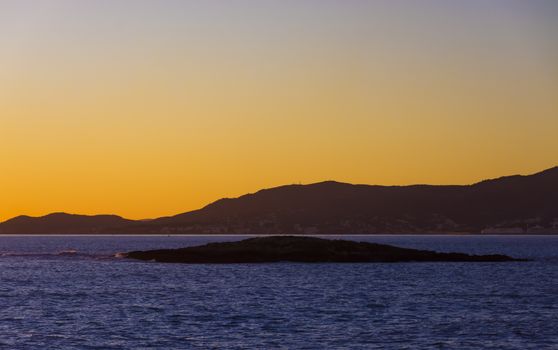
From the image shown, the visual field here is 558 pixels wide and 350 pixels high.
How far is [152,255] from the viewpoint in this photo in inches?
7082

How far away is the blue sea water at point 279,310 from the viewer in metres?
59.7

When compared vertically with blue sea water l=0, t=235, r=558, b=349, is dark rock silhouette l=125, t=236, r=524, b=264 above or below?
above

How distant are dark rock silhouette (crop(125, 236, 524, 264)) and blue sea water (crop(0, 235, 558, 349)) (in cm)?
3747

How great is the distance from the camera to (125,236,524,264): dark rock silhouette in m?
171

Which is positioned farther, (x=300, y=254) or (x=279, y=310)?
(x=300, y=254)

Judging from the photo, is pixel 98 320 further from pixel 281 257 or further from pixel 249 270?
pixel 281 257

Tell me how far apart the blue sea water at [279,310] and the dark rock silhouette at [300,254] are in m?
37.5

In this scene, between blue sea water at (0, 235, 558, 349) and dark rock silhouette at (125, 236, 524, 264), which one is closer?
blue sea water at (0, 235, 558, 349)

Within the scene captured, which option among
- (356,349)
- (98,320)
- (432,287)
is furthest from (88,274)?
(356,349)

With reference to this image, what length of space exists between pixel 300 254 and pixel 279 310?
9600 centimetres

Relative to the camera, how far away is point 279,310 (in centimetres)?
7700

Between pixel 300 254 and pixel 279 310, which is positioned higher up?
pixel 300 254

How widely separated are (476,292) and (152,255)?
9247cm

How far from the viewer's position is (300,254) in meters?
173
